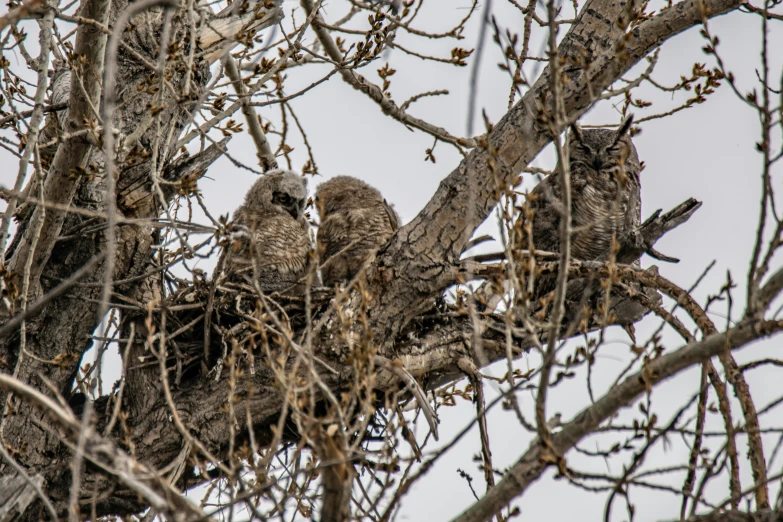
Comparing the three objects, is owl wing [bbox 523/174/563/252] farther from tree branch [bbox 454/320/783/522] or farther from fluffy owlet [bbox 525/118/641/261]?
tree branch [bbox 454/320/783/522]

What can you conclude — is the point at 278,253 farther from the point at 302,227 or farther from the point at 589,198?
the point at 589,198

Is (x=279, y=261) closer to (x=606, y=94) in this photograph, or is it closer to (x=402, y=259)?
(x=402, y=259)

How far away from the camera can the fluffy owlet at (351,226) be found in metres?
5.70

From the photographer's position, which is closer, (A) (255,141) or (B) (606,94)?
(B) (606,94)

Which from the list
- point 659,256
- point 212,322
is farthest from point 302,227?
point 659,256

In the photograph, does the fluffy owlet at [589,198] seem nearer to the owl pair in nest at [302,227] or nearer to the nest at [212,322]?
the owl pair in nest at [302,227]

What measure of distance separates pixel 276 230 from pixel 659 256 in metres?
2.66

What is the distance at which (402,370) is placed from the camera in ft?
12.1

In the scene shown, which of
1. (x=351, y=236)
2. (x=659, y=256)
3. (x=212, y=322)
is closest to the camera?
(x=659, y=256)

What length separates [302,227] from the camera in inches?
238

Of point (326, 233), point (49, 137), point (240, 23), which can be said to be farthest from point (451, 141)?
point (49, 137)

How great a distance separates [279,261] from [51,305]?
59.6 inches

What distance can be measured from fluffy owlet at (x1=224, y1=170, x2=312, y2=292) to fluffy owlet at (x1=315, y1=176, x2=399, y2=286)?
183 mm

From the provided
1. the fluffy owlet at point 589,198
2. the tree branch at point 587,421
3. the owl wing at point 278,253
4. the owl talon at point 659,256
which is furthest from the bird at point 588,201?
the tree branch at point 587,421
